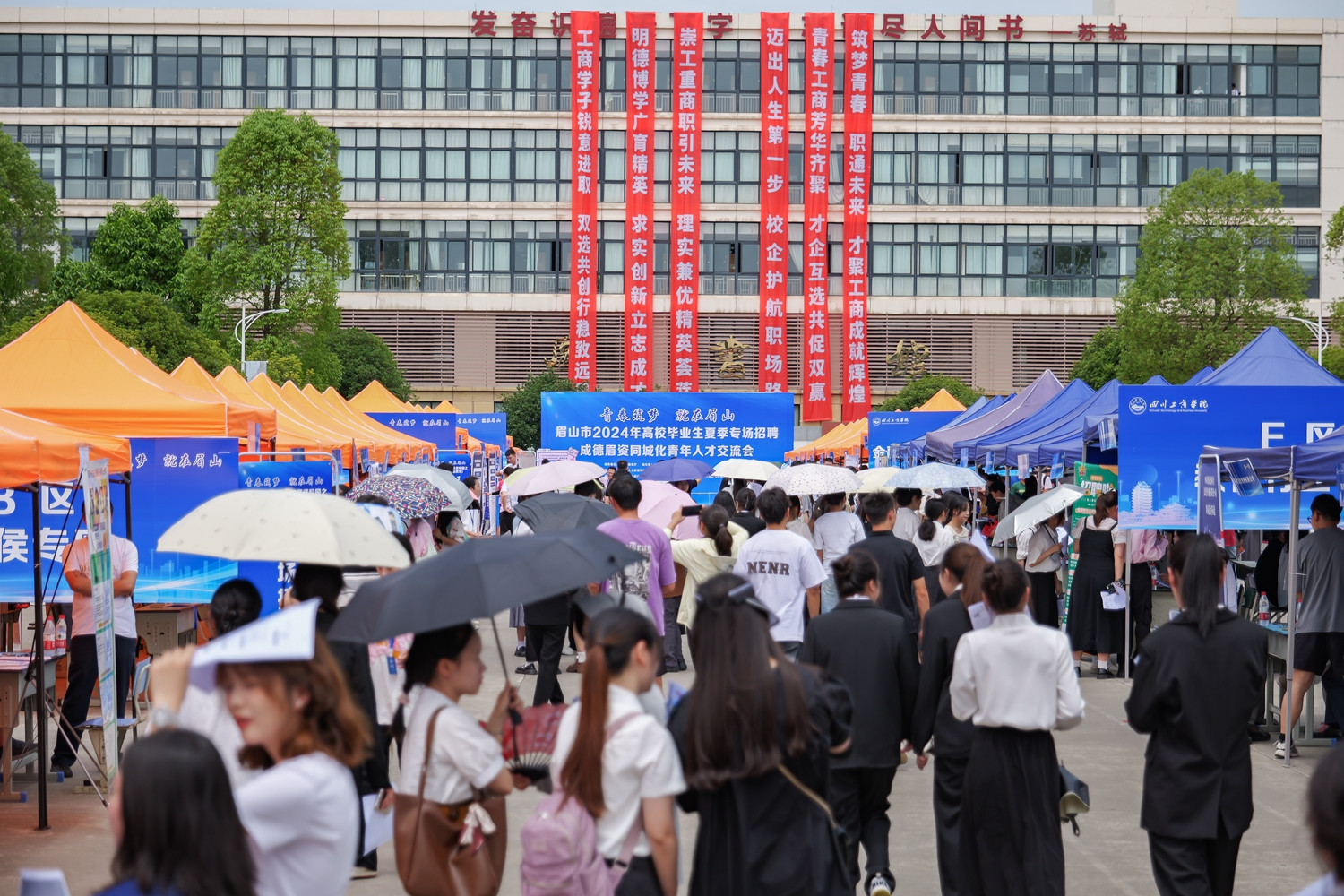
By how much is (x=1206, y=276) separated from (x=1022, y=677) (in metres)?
33.4

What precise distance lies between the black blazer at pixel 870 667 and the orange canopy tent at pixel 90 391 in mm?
7133

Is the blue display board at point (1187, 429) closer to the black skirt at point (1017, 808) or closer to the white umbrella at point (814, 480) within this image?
the white umbrella at point (814, 480)

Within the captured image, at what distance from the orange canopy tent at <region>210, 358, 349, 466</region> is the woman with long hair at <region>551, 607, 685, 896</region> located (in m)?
12.8

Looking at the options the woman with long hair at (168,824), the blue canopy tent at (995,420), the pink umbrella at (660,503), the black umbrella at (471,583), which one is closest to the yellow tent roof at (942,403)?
the blue canopy tent at (995,420)

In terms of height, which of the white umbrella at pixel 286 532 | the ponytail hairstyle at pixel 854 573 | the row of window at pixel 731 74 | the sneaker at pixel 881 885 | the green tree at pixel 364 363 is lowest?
the sneaker at pixel 881 885

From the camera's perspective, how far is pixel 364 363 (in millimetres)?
51500

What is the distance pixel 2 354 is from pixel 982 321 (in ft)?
163

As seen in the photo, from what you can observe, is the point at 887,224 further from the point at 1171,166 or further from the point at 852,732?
the point at 852,732

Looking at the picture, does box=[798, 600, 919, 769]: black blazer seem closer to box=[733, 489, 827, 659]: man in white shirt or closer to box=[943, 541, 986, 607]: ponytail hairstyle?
box=[943, 541, 986, 607]: ponytail hairstyle

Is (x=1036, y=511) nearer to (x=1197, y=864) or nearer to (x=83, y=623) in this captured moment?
(x=1197, y=864)

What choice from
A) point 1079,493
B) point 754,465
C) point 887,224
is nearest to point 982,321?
point 887,224

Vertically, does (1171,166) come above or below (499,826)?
above

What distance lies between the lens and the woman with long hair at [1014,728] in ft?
17.5

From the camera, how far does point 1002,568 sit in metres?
5.49
